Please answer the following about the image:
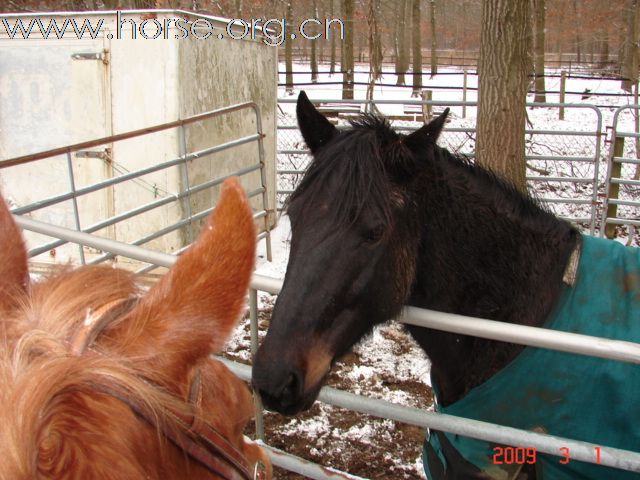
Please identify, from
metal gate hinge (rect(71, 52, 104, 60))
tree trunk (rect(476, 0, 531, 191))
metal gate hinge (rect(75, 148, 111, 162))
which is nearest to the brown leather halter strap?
tree trunk (rect(476, 0, 531, 191))

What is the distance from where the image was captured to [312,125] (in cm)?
198

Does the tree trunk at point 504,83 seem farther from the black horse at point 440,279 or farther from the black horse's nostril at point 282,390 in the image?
the black horse's nostril at point 282,390

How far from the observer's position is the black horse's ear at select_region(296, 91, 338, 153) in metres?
1.95

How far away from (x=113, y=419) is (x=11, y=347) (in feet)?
0.60

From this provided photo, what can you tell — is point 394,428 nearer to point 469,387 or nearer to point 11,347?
point 469,387

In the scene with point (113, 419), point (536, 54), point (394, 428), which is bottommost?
point (394, 428)

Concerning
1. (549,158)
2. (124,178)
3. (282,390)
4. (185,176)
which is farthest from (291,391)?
(549,158)

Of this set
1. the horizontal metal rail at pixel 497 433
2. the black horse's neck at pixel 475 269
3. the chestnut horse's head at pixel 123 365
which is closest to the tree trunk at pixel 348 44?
the black horse's neck at pixel 475 269

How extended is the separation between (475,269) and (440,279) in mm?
137

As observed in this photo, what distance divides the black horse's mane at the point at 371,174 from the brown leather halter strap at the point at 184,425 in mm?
888

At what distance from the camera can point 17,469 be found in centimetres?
60

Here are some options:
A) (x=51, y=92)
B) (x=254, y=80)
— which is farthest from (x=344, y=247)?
(x=254, y=80)

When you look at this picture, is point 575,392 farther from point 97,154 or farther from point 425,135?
point 97,154
